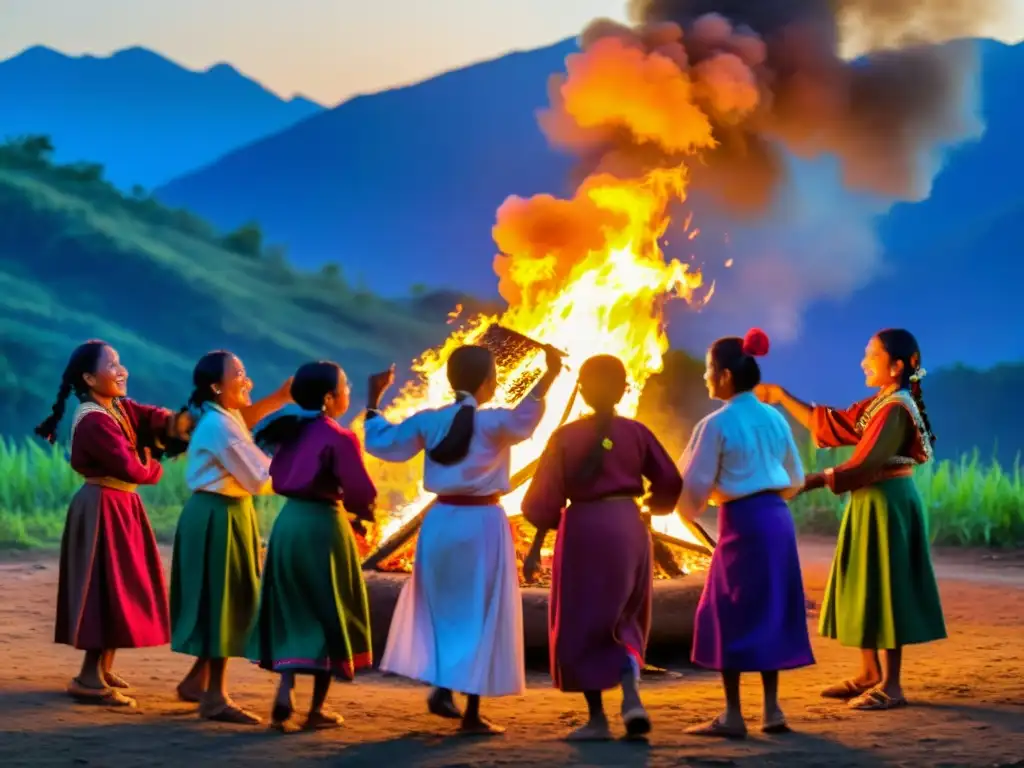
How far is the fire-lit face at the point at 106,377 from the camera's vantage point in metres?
6.76

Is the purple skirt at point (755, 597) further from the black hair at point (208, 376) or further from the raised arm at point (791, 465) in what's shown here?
the black hair at point (208, 376)

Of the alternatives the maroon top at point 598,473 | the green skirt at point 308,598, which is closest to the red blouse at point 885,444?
the maroon top at point 598,473

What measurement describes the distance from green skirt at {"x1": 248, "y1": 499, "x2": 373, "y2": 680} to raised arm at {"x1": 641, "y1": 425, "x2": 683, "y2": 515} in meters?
1.29

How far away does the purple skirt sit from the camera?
5980 millimetres

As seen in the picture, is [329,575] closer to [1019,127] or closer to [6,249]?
[6,249]

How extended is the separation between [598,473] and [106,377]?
7.84 ft

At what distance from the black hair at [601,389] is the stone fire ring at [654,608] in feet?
6.45

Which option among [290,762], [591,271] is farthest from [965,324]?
[290,762]

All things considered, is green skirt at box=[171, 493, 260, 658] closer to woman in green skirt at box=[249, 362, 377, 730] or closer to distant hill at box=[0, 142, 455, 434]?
woman in green skirt at box=[249, 362, 377, 730]

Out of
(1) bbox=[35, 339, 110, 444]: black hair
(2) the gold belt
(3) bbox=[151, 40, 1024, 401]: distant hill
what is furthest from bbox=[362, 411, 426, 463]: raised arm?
(3) bbox=[151, 40, 1024, 401]: distant hill

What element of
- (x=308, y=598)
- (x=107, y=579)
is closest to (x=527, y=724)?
(x=308, y=598)

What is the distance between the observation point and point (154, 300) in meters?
31.8

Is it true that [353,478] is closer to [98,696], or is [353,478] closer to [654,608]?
[98,696]

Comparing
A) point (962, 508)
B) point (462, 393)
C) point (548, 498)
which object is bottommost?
point (548, 498)
